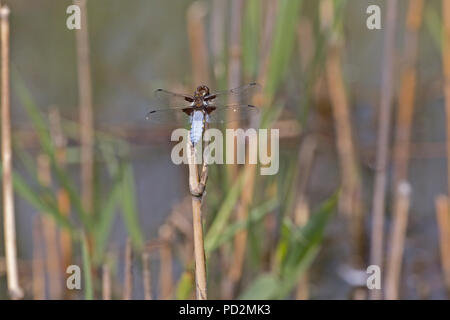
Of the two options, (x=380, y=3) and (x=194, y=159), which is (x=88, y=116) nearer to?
(x=194, y=159)

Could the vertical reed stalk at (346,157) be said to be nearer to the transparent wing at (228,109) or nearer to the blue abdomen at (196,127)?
the transparent wing at (228,109)

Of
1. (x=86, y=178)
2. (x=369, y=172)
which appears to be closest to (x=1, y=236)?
(x=86, y=178)

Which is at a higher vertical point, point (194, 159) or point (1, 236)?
point (194, 159)

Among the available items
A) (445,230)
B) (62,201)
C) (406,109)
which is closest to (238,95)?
(62,201)

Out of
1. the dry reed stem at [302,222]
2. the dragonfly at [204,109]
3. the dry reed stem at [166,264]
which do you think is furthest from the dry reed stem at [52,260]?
the dry reed stem at [302,222]

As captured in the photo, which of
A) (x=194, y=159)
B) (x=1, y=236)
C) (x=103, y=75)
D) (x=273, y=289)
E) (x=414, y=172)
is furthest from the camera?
(x=103, y=75)

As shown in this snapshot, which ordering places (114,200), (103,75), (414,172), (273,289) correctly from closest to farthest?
(273,289)
(114,200)
(414,172)
(103,75)
